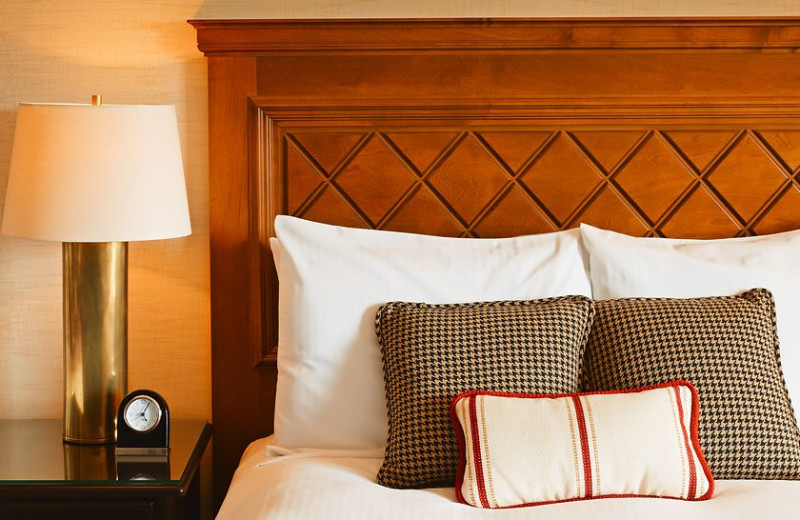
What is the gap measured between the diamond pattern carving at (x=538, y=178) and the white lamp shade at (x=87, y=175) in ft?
1.43

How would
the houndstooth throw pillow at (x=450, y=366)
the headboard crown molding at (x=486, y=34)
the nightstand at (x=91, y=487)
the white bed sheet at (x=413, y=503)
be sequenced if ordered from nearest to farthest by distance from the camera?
the white bed sheet at (x=413, y=503)
the houndstooth throw pillow at (x=450, y=366)
the nightstand at (x=91, y=487)
the headboard crown molding at (x=486, y=34)

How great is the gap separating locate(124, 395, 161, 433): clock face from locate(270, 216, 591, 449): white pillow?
11.5 inches

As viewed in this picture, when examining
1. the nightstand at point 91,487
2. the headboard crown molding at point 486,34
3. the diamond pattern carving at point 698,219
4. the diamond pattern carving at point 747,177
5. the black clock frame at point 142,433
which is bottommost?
the nightstand at point 91,487

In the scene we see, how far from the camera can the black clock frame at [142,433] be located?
1982 millimetres

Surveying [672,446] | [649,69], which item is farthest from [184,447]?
[649,69]

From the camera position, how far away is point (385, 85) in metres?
2.23

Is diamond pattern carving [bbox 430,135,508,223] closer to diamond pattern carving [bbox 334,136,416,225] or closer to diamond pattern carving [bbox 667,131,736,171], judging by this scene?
diamond pattern carving [bbox 334,136,416,225]

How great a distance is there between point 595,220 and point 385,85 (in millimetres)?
684

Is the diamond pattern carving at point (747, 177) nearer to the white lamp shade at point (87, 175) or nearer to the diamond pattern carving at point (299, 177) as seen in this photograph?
the diamond pattern carving at point (299, 177)

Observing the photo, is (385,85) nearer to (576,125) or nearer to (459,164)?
(459,164)

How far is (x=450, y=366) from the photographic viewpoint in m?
1.76

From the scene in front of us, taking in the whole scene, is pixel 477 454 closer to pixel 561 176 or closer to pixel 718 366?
pixel 718 366

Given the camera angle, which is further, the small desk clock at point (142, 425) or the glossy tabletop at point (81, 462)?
the small desk clock at point (142, 425)

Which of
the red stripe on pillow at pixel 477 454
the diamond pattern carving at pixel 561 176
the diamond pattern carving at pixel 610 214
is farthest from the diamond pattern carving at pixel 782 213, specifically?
the red stripe on pillow at pixel 477 454
